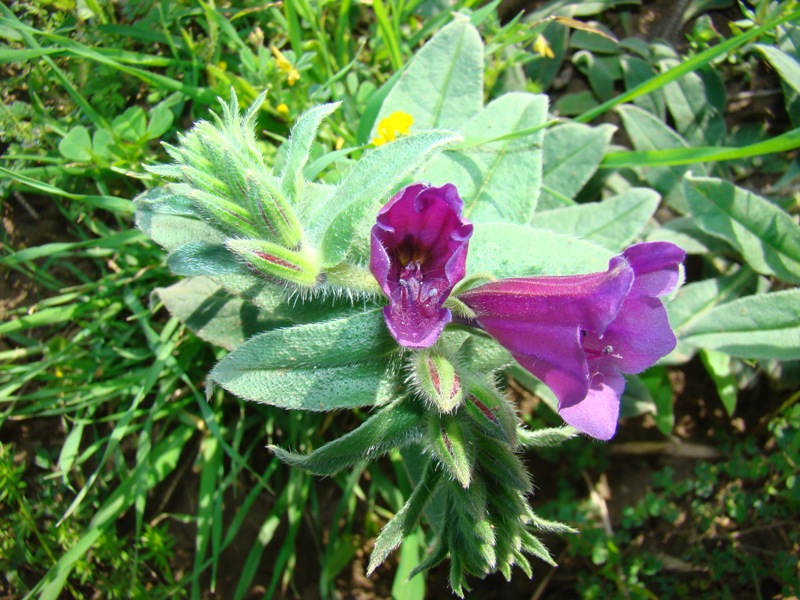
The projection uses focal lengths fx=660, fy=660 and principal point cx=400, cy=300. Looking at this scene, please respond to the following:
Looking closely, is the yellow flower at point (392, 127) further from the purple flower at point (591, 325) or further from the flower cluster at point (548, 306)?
the purple flower at point (591, 325)

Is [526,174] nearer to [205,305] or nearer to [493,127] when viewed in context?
[493,127]

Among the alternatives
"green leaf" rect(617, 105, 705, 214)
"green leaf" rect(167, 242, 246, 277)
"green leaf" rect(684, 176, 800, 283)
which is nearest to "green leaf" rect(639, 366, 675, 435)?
"green leaf" rect(684, 176, 800, 283)

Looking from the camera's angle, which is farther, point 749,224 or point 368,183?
point 749,224

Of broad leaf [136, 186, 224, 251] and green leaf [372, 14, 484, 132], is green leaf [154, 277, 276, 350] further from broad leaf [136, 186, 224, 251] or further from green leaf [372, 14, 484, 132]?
green leaf [372, 14, 484, 132]

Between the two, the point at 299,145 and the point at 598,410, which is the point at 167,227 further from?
the point at 598,410

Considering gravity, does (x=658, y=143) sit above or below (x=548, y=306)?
below

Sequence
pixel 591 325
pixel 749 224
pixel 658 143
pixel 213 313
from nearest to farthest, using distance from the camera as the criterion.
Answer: pixel 591 325 < pixel 213 313 < pixel 749 224 < pixel 658 143

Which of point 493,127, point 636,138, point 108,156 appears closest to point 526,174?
point 493,127

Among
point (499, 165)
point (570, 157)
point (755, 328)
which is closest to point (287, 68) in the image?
point (499, 165)
